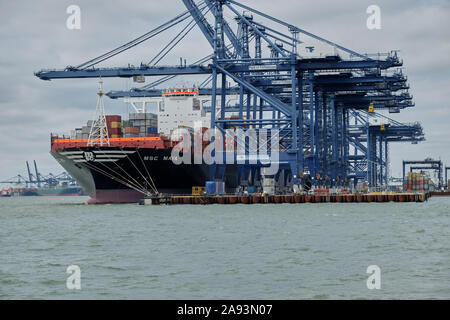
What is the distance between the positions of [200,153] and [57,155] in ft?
45.9

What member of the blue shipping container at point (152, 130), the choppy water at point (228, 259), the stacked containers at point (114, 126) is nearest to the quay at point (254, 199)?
the stacked containers at point (114, 126)

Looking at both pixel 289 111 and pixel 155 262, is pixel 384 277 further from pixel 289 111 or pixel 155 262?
pixel 289 111

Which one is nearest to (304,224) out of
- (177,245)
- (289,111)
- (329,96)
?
(177,245)

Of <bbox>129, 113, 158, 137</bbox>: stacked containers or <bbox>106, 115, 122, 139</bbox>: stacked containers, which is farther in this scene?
<bbox>129, 113, 158, 137</bbox>: stacked containers

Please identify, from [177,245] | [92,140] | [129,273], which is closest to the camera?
[129,273]

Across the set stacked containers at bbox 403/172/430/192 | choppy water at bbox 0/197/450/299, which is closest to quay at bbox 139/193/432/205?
choppy water at bbox 0/197/450/299

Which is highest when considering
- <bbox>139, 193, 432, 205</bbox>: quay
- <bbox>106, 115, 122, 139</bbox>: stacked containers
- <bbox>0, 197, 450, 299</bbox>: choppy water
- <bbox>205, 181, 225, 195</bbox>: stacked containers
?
<bbox>106, 115, 122, 139</bbox>: stacked containers

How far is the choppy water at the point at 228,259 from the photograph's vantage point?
1848cm

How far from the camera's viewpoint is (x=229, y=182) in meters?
80.8

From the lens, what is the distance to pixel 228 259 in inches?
938

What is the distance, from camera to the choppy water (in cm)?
1848

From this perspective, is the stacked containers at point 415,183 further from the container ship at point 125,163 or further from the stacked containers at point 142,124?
the stacked containers at point 142,124

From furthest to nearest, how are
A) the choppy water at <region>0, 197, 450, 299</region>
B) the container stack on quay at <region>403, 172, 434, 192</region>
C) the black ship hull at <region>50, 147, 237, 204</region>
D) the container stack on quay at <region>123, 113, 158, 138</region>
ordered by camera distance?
the container stack on quay at <region>403, 172, 434, 192</region>
the container stack on quay at <region>123, 113, 158, 138</region>
the black ship hull at <region>50, 147, 237, 204</region>
the choppy water at <region>0, 197, 450, 299</region>

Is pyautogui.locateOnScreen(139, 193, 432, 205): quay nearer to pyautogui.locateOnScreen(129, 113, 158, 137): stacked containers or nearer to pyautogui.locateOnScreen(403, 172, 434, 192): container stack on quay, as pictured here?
pyautogui.locateOnScreen(129, 113, 158, 137): stacked containers
